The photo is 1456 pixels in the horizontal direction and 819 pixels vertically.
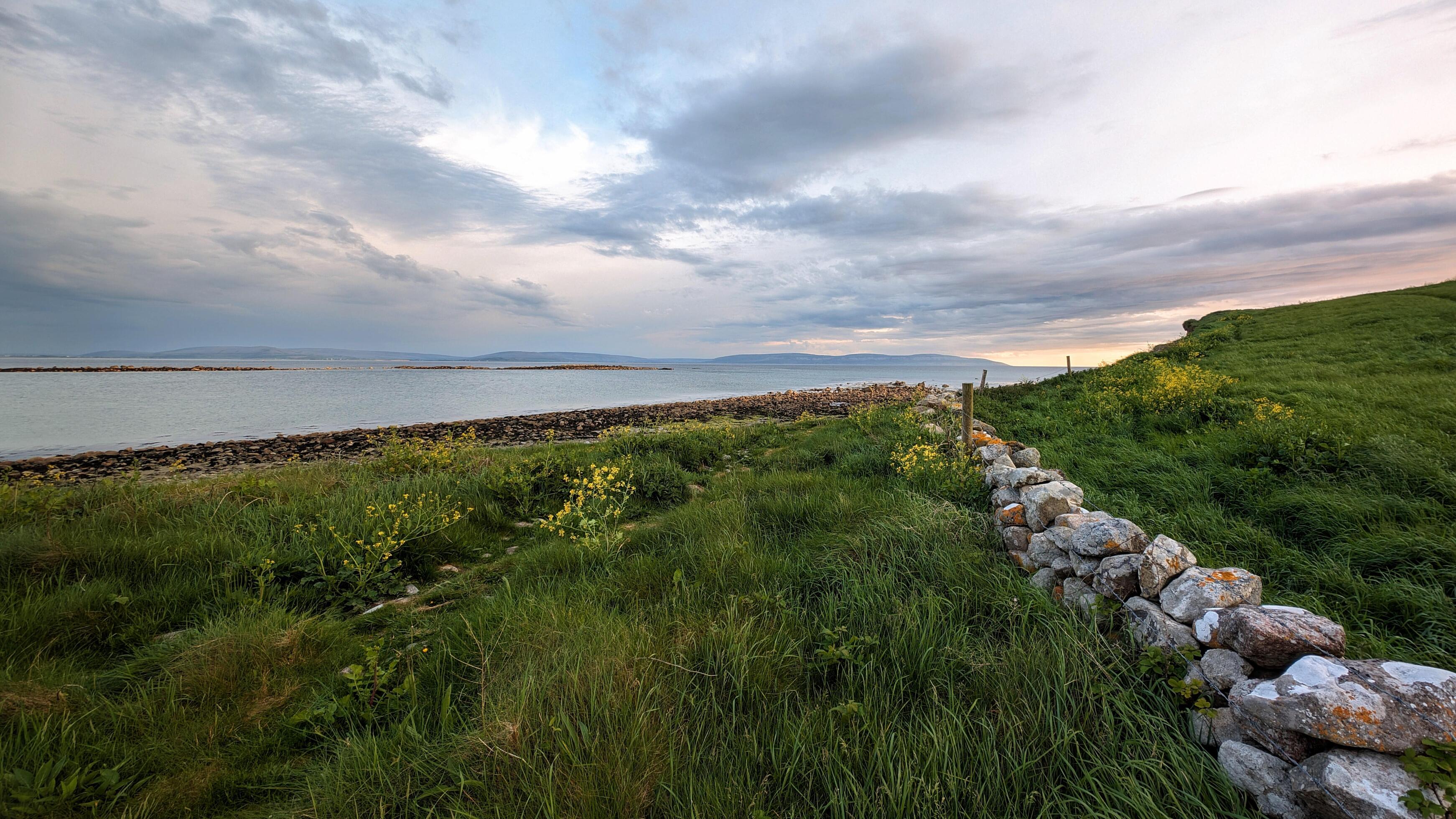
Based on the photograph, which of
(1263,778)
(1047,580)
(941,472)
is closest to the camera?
(1263,778)

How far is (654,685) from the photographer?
2.74 meters

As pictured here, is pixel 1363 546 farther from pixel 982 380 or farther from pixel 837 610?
pixel 982 380

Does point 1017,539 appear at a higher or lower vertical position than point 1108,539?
lower

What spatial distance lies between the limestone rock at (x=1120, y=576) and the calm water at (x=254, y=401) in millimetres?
23759

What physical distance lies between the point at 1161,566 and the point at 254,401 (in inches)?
1605

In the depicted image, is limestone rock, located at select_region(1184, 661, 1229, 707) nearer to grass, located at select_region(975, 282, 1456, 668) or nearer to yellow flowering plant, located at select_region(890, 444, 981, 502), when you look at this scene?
grass, located at select_region(975, 282, 1456, 668)

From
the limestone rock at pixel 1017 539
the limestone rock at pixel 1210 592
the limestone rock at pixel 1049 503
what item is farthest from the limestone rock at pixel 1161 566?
the limestone rock at pixel 1017 539

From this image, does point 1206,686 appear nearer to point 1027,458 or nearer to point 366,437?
point 1027,458

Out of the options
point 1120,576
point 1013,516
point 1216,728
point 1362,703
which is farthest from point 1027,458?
point 1362,703

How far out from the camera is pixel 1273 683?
2215mm

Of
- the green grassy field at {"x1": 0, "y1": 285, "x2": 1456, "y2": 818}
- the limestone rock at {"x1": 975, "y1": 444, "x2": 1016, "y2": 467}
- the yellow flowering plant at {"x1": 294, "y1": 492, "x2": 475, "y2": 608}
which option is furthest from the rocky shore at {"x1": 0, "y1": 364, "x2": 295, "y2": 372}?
the limestone rock at {"x1": 975, "y1": 444, "x2": 1016, "y2": 467}

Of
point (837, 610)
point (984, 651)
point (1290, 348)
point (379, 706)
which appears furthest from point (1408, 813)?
point (1290, 348)

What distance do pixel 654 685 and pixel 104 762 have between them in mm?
2733

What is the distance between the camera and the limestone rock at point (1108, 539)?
359cm
